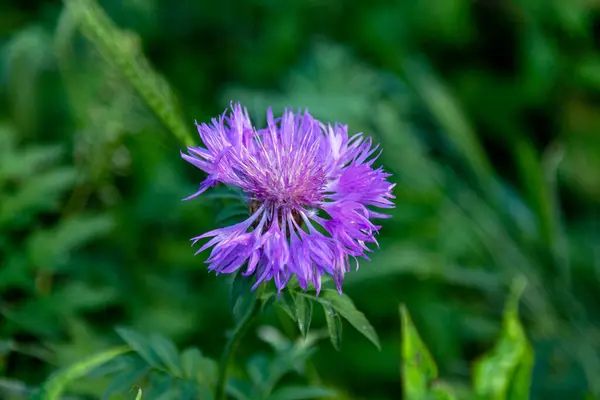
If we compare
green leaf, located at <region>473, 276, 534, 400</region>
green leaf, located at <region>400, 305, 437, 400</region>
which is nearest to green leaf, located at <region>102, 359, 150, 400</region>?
green leaf, located at <region>400, 305, 437, 400</region>

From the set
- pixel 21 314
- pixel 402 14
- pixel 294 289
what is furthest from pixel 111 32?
pixel 402 14

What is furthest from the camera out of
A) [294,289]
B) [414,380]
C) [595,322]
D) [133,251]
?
[595,322]

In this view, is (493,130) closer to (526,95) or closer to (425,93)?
(526,95)

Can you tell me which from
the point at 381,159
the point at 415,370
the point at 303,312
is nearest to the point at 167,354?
the point at 303,312

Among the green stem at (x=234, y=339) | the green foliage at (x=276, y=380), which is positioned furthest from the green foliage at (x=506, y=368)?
the green stem at (x=234, y=339)

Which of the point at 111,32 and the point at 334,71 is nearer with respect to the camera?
the point at 111,32
